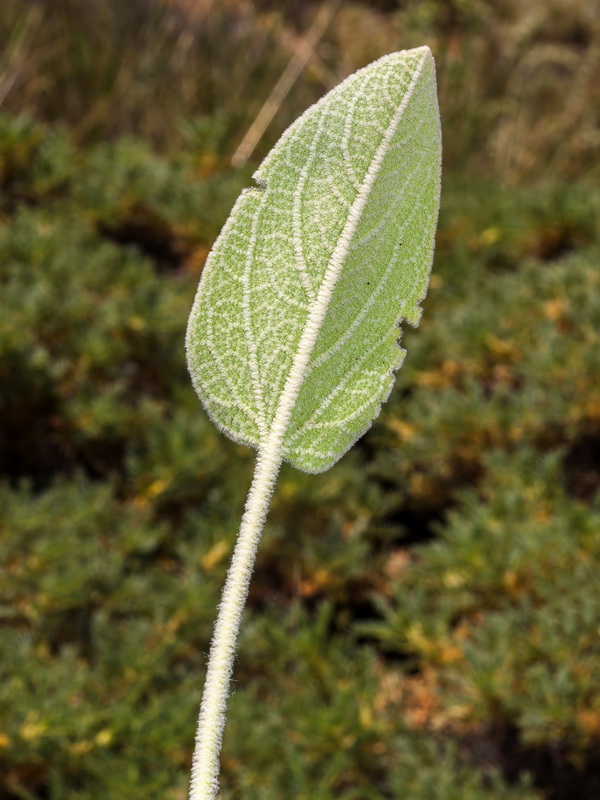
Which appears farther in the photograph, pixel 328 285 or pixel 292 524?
pixel 292 524

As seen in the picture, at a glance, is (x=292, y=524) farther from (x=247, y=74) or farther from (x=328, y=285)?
(x=247, y=74)

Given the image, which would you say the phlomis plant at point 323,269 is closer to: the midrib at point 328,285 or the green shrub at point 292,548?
the midrib at point 328,285

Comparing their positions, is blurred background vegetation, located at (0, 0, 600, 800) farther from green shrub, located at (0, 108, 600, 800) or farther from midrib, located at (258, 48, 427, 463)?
midrib, located at (258, 48, 427, 463)

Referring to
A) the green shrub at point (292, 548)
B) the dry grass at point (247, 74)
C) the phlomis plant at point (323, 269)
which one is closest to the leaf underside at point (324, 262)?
the phlomis plant at point (323, 269)

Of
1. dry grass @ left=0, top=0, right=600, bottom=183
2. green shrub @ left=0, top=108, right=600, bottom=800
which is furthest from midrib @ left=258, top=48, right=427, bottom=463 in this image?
dry grass @ left=0, top=0, right=600, bottom=183

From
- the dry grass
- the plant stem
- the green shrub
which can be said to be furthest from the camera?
the dry grass

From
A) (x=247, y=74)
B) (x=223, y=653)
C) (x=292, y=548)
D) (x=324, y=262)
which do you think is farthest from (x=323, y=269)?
(x=247, y=74)
